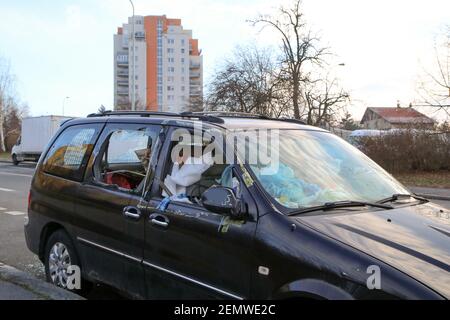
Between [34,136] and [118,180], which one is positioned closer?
[118,180]

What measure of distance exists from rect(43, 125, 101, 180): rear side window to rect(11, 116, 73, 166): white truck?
1054 inches

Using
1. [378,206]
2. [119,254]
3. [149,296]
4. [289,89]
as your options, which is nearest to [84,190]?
[119,254]

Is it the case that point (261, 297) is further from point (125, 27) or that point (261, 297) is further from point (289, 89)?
point (125, 27)

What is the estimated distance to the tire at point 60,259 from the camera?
15.0ft

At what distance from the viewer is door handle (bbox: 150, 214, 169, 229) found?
3564 mm

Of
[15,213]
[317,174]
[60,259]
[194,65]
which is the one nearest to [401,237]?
[317,174]

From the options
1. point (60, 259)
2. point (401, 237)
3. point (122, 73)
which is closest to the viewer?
point (401, 237)

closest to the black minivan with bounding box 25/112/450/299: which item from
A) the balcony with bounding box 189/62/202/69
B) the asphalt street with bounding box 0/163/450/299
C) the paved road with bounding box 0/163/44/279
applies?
the asphalt street with bounding box 0/163/450/299

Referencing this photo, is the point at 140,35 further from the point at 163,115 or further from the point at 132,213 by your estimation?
the point at 132,213

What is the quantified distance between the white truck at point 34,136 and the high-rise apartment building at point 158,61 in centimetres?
8823

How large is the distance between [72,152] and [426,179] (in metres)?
19.7

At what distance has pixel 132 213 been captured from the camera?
3.84 m

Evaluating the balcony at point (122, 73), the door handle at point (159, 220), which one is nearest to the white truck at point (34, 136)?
the door handle at point (159, 220)

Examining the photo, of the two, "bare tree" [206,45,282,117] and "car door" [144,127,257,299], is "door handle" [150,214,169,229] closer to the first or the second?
"car door" [144,127,257,299]
